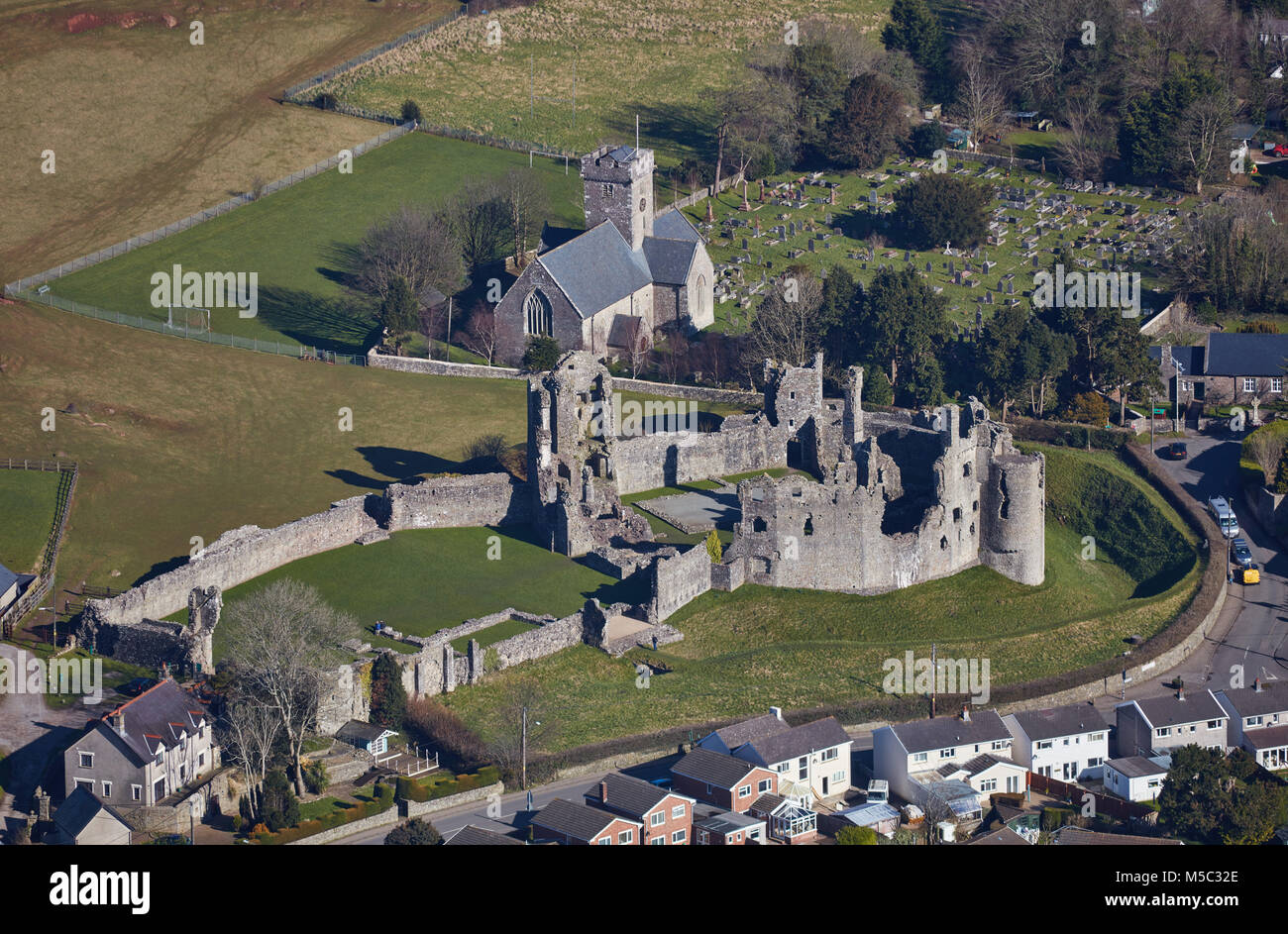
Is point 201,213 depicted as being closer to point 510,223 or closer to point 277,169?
point 277,169

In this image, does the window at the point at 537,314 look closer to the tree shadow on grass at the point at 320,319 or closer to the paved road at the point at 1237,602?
the tree shadow on grass at the point at 320,319

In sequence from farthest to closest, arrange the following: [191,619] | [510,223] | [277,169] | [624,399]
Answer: [277,169]
[510,223]
[624,399]
[191,619]

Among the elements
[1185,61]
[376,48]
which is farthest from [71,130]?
→ [1185,61]

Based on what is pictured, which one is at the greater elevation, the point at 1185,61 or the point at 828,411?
the point at 1185,61

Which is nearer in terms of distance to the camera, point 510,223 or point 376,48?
point 510,223

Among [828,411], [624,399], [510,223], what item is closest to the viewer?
[828,411]

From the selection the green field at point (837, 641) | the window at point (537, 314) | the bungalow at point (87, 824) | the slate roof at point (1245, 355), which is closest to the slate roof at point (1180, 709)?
the green field at point (837, 641)
